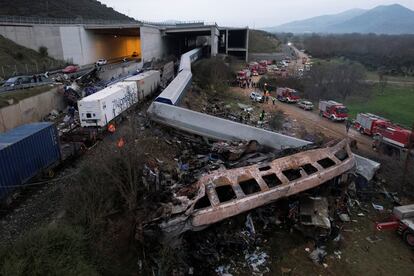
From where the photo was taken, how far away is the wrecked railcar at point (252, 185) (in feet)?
32.8

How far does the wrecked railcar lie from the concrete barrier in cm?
1616

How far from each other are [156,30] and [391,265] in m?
49.9

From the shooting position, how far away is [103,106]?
19109 mm

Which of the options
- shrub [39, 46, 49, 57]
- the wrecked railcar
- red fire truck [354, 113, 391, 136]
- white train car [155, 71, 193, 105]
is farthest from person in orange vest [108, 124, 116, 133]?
shrub [39, 46, 49, 57]

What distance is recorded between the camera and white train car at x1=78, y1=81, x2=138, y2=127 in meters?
18.7

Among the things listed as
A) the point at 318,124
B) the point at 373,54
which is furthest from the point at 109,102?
the point at 373,54

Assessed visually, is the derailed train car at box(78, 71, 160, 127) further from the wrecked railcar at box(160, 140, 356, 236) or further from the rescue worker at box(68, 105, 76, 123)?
the wrecked railcar at box(160, 140, 356, 236)

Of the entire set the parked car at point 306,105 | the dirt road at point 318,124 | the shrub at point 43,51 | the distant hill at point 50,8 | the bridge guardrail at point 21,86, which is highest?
the distant hill at point 50,8

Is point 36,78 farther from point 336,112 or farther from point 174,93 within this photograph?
point 336,112

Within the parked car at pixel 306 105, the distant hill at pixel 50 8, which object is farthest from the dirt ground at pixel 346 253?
the distant hill at pixel 50 8

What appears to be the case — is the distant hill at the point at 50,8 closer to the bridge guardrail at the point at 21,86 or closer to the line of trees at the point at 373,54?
the bridge guardrail at the point at 21,86

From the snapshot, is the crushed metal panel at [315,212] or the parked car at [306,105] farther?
the parked car at [306,105]

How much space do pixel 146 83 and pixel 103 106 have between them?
960cm

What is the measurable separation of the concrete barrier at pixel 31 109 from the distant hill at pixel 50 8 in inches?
1771
